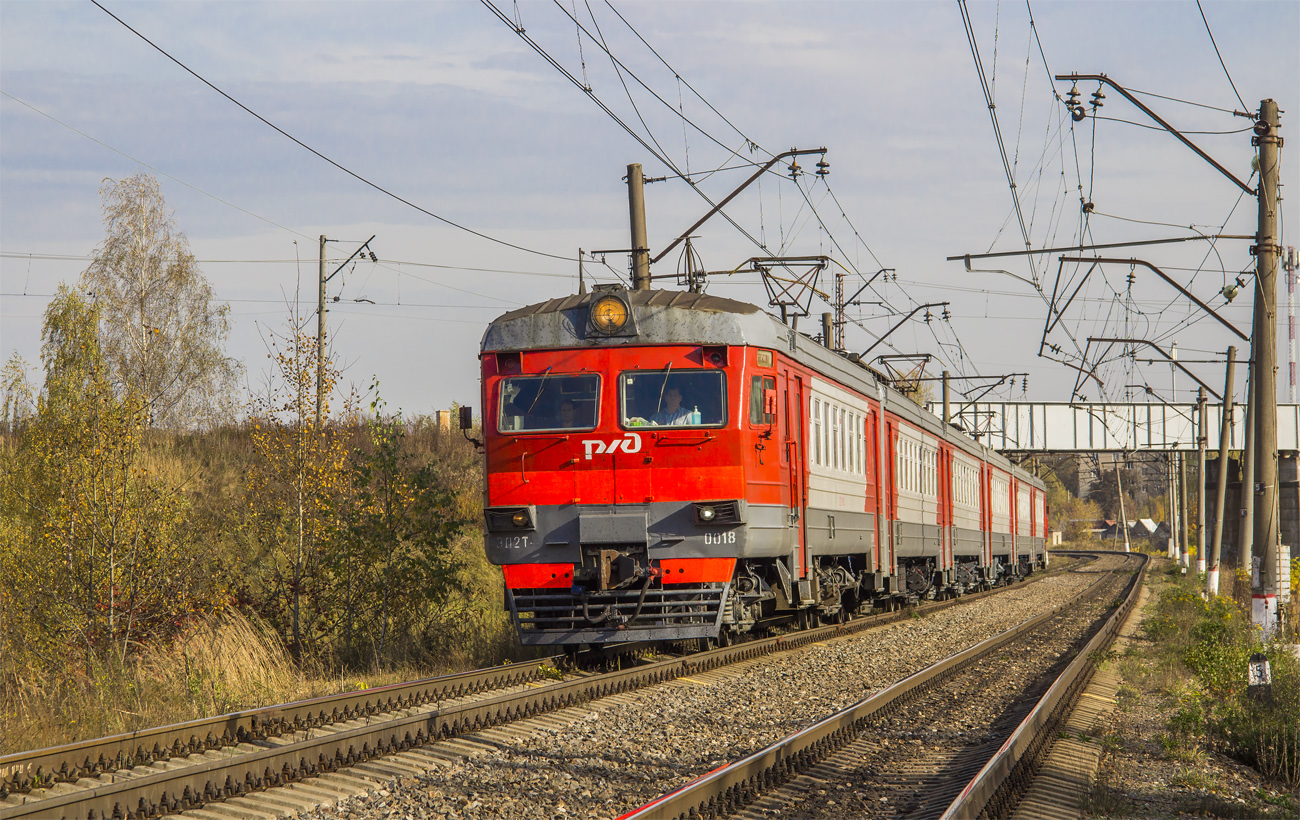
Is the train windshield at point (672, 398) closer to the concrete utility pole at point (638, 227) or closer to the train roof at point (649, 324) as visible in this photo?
the train roof at point (649, 324)

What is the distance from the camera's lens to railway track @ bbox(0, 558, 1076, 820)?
19.0 feet

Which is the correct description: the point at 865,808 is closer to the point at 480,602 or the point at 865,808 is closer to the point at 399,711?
the point at 399,711

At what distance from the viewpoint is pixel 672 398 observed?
11.2 metres

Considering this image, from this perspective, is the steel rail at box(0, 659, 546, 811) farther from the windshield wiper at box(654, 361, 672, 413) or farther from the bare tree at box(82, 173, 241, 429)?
the bare tree at box(82, 173, 241, 429)

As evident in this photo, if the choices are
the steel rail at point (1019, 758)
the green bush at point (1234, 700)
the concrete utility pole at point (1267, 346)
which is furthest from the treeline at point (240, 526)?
the concrete utility pole at point (1267, 346)

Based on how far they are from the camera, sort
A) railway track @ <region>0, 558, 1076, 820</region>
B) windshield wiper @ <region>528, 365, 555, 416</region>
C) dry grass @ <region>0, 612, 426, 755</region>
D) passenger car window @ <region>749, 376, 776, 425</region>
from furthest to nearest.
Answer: windshield wiper @ <region>528, 365, 555, 416</region>, passenger car window @ <region>749, 376, 776, 425</region>, dry grass @ <region>0, 612, 426, 755</region>, railway track @ <region>0, 558, 1076, 820</region>

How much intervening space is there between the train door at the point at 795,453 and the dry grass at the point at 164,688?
4103 mm

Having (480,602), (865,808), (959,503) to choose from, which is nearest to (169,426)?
(480,602)

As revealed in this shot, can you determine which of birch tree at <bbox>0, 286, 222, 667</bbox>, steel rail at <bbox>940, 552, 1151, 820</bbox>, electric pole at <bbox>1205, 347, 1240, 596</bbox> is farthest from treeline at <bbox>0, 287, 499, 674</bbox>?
electric pole at <bbox>1205, 347, 1240, 596</bbox>

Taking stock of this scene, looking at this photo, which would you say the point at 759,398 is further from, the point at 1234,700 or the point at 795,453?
the point at 1234,700

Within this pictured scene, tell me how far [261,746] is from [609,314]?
547 centimetres

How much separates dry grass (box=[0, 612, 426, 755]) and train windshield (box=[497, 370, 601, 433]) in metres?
2.70

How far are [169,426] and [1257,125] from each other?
3336cm

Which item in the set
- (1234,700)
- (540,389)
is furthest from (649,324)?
(1234,700)
